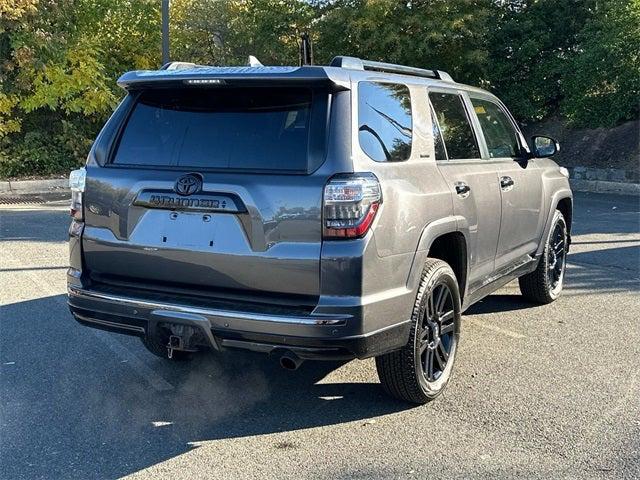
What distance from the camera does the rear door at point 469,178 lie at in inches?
174

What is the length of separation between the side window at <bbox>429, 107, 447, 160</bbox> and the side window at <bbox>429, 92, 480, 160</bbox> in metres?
0.06

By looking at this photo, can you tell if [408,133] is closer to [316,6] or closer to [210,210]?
[210,210]

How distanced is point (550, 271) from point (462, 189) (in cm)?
243

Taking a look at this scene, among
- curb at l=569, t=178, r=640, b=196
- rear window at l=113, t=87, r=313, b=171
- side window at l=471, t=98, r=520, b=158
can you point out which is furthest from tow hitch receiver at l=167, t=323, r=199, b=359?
curb at l=569, t=178, r=640, b=196

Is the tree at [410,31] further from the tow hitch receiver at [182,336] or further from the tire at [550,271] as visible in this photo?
the tow hitch receiver at [182,336]

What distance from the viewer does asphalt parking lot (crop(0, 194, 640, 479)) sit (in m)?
3.42

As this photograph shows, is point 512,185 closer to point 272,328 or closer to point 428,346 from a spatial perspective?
point 428,346

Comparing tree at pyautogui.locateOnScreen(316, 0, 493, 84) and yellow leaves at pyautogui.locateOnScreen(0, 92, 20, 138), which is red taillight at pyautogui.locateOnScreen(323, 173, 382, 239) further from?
tree at pyautogui.locateOnScreen(316, 0, 493, 84)

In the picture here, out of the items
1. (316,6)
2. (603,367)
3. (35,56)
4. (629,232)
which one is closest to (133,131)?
(603,367)

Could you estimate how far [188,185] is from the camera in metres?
3.59

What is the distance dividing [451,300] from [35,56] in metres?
13.4

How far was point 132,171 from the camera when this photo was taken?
383cm

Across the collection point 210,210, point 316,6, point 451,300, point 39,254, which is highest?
point 316,6

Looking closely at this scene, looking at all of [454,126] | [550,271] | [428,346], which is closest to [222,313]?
[428,346]
